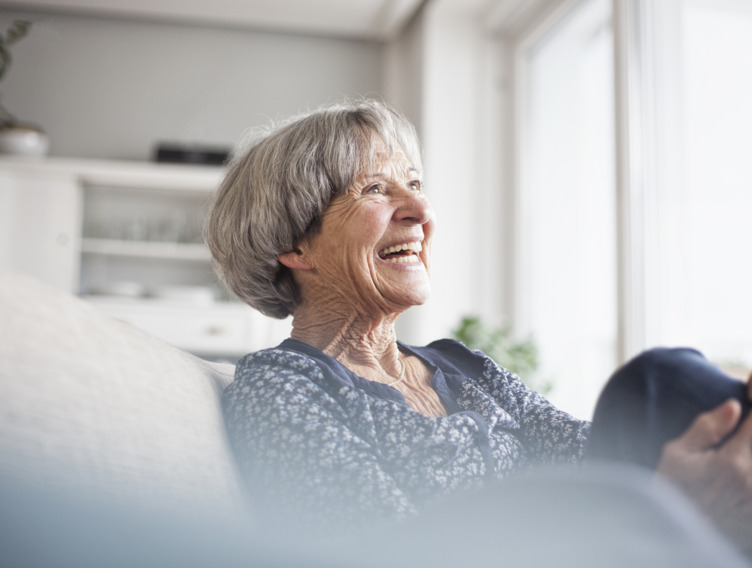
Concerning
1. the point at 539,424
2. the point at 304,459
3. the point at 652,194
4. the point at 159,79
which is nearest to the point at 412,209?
the point at 539,424

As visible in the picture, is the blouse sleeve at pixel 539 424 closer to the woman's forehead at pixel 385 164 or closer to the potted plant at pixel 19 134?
the woman's forehead at pixel 385 164

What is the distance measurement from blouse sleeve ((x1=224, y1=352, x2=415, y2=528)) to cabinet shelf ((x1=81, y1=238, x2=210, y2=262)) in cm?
352

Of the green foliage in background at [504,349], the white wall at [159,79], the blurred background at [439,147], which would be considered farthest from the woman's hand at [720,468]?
the white wall at [159,79]

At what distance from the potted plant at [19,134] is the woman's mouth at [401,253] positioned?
356 centimetres

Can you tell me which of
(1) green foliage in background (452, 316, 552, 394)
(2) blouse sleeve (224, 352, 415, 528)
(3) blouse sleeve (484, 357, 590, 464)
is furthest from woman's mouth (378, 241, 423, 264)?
(1) green foliage in background (452, 316, 552, 394)

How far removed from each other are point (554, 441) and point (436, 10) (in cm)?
362

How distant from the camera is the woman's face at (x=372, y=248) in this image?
46.2 inches

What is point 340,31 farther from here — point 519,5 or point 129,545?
point 129,545

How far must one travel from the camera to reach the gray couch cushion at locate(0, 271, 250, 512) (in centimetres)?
56

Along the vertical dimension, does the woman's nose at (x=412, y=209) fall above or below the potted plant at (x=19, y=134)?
below

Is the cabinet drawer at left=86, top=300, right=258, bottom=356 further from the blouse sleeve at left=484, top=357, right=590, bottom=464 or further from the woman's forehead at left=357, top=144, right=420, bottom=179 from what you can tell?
the blouse sleeve at left=484, top=357, right=590, bottom=464

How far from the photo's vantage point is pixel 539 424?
1.12m

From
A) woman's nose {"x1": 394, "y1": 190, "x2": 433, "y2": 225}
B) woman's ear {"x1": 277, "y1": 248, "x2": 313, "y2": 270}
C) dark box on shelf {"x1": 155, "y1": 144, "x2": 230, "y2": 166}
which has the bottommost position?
woman's ear {"x1": 277, "y1": 248, "x2": 313, "y2": 270}

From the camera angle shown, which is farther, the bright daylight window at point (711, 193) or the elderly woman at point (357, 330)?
the bright daylight window at point (711, 193)
